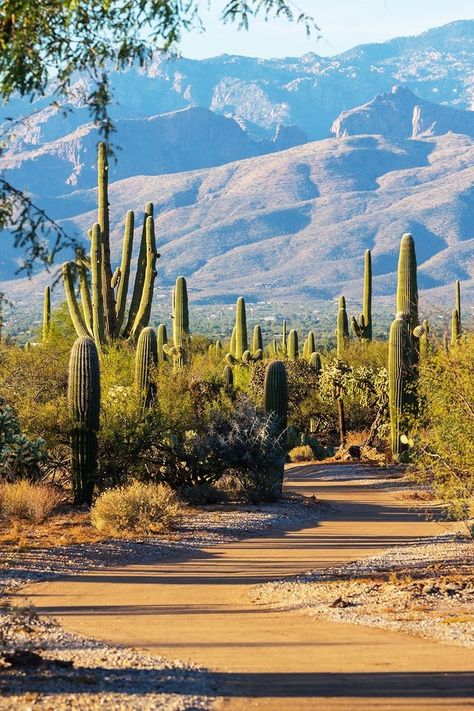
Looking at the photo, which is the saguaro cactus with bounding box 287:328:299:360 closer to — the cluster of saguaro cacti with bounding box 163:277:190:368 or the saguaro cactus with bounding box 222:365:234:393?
the cluster of saguaro cacti with bounding box 163:277:190:368

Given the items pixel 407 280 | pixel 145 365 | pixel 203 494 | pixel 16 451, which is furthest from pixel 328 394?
pixel 16 451

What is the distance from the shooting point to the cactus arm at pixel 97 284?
27.7m

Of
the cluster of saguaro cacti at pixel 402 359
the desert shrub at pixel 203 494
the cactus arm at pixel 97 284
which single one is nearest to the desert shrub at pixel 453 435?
the desert shrub at pixel 203 494

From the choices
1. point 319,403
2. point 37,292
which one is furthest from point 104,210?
point 37,292

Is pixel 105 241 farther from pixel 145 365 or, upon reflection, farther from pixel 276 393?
pixel 276 393

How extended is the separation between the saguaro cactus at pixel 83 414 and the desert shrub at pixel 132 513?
1968mm

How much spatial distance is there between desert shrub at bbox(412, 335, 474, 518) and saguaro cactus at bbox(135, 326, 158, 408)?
9.70 metres

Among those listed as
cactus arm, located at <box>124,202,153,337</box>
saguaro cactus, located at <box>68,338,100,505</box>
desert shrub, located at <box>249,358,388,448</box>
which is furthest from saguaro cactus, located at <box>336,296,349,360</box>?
saguaro cactus, located at <box>68,338,100,505</box>

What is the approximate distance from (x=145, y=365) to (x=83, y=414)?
4567mm

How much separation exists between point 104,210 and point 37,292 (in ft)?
527

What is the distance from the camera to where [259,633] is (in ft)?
36.1

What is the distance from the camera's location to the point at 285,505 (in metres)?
21.9

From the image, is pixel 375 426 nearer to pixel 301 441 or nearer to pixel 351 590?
pixel 301 441

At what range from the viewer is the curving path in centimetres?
873
